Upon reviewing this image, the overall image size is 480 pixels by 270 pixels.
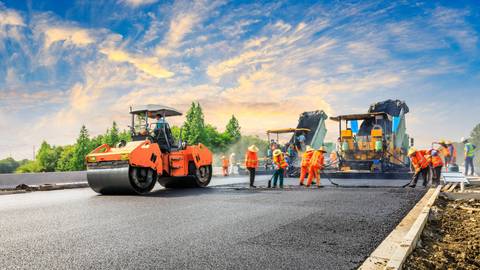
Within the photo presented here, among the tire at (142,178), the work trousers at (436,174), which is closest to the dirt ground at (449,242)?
the work trousers at (436,174)

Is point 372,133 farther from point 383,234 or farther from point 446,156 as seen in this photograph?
point 383,234

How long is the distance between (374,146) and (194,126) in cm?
4137

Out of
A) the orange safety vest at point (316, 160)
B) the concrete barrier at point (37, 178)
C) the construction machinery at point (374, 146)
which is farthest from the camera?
the construction machinery at point (374, 146)

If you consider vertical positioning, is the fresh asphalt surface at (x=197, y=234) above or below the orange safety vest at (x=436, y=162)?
below

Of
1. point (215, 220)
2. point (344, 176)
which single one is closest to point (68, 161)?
point (344, 176)

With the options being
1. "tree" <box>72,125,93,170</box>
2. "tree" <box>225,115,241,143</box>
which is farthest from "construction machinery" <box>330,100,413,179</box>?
"tree" <box>72,125,93,170</box>

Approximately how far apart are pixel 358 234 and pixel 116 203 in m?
4.74

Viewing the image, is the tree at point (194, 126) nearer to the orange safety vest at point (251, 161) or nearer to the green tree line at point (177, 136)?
the green tree line at point (177, 136)

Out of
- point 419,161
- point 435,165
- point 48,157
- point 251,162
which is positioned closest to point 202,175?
point 251,162

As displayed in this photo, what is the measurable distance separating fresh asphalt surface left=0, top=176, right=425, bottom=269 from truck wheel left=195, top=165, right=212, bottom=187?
3727 millimetres

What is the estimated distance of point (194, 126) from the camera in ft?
178

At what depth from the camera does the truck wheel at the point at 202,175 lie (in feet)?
35.9

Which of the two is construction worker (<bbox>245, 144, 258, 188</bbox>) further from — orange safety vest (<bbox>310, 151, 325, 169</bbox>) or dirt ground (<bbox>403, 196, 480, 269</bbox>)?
dirt ground (<bbox>403, 196, 480, 269</bbox>)

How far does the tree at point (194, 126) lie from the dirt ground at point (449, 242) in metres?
47.6
